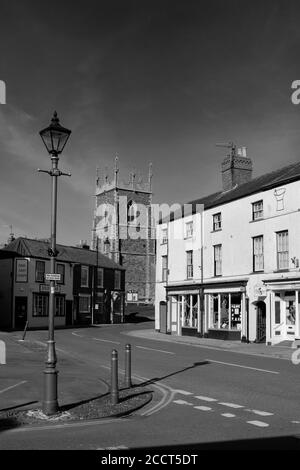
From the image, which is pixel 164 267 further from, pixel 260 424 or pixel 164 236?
pixel 260 424

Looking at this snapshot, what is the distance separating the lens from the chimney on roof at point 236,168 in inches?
1501

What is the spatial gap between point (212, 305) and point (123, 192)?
67.4 metres

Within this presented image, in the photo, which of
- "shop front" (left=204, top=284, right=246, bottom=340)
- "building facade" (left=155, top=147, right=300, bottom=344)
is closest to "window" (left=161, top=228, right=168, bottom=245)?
"building facade" (left=155, top=147, right=300, bottom=344)

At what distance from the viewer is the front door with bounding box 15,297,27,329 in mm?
45938

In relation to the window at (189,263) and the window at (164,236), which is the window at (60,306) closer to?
the window at (164,236)

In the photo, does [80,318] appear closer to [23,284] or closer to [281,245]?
[23,284]

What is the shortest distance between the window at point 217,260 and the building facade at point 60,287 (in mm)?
13478

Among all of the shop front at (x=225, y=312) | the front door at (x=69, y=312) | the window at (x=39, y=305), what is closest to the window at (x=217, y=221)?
the shop front at (x=225, y=312)

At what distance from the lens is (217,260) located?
3506 centimetres

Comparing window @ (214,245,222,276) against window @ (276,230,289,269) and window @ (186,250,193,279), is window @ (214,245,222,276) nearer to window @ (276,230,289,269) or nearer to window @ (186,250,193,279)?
window @ (186,250,193,279)

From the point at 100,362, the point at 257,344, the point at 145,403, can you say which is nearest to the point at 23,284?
the point at 257,344

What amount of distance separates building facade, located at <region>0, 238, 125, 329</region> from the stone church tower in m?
36.1

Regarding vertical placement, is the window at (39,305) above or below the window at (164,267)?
below

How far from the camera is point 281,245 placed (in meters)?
29.4
